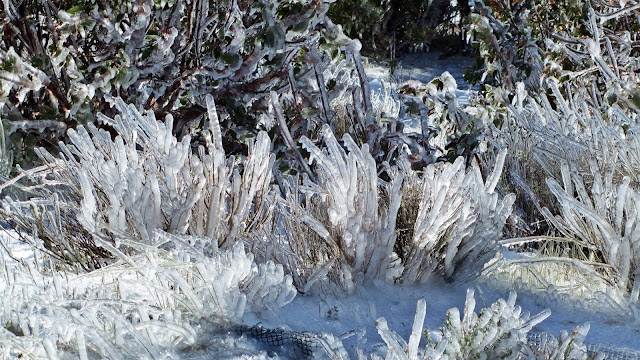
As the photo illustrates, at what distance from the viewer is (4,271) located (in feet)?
6.57

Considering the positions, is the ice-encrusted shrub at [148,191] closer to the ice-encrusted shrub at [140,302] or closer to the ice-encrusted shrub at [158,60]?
the ice-encrusted shrub at [140,302]

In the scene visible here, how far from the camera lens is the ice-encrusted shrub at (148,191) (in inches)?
84.5

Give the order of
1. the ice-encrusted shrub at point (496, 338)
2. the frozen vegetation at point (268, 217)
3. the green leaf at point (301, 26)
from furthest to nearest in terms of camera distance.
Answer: the green leaf at point (301, 26) → the frozen vegetation at point (268, 217) → the ice-encrusted shrub at point (496, 338)

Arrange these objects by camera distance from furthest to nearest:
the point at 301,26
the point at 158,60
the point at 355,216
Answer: the point at 158,60 → the point at 301,26 → the point at 355,216

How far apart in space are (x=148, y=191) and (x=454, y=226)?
2.97 ft

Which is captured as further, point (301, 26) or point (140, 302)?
point (301, 26)

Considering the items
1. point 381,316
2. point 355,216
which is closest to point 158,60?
point 355,216

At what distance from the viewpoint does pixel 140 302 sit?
176 cm

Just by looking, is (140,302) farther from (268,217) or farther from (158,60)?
(158,60)

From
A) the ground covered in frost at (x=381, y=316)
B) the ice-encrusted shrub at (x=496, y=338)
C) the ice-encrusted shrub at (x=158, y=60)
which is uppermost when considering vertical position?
the ice-encrusted shrub at (x=158, y=60)

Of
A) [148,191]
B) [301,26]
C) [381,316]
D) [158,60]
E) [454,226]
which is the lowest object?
[381,316]

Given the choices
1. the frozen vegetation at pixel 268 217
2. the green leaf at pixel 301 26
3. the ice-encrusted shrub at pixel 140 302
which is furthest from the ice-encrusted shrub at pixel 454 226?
the green leaf at pixel 301 26

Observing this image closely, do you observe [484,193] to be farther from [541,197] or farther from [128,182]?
[541,197]

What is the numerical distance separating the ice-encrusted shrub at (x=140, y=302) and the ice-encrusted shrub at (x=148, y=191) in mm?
184
